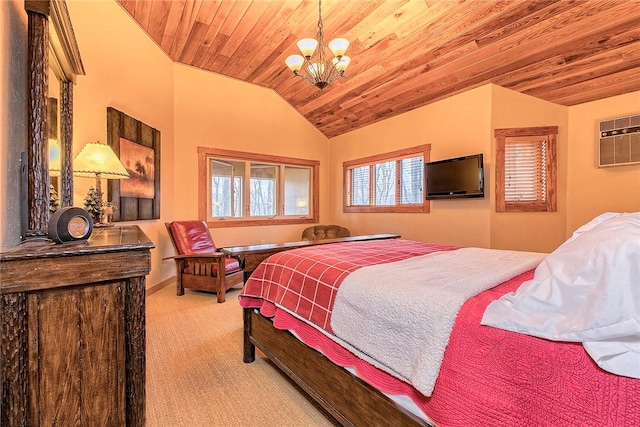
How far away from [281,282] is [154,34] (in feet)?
13.2

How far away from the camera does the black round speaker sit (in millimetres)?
1174

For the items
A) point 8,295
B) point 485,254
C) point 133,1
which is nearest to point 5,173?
point 8,295

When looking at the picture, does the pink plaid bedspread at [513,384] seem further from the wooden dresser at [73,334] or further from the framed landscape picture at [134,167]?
the framed landscape picture at [134,167]


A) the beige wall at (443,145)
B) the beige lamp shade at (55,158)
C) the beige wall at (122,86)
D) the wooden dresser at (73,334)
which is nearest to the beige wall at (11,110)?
the wooden dresser at (73,334)

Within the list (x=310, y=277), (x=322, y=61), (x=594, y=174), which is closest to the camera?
(x=310, y=277)

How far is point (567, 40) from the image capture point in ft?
10.1

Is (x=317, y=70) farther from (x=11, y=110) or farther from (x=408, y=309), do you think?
(x=408, y=309)

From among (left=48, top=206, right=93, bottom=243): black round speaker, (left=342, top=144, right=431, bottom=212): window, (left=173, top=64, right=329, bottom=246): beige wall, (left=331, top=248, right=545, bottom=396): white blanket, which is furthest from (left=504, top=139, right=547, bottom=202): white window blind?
(left=48, top=206, right=93, bottom=243): black round speaker

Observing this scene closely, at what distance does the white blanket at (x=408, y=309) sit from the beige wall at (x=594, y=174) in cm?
346

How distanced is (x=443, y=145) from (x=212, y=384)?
13.4ft

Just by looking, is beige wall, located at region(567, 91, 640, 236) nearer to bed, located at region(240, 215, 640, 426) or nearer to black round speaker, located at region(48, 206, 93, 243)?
bed, located at region(240, 215, 640, 426)

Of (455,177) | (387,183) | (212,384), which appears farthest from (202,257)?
(455,177)

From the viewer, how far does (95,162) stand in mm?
2195

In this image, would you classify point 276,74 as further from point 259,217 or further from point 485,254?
point 485,254
